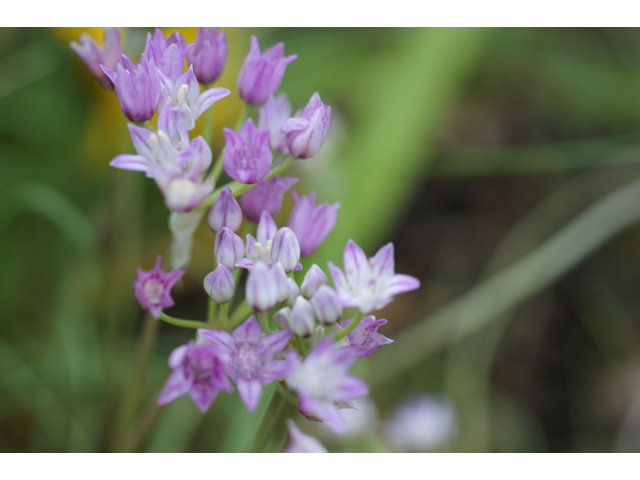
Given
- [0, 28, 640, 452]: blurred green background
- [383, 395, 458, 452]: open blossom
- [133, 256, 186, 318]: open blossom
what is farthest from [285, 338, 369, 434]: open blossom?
[383, 395, 458, 452]: open blossom

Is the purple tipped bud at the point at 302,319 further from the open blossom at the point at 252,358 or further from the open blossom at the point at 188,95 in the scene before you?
the open blossom at the point at 188,95

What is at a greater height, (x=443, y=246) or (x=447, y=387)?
(x=443, y=246)

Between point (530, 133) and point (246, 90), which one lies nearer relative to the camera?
point (246, 90)

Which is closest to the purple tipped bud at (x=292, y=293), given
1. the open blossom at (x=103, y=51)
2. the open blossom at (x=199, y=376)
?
the open blossom at (x=199, y=376)

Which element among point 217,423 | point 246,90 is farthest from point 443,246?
point 246,90

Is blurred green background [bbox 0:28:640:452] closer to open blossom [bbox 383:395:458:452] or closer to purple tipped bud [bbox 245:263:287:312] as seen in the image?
open blossom [bbox 383:395:458:452]

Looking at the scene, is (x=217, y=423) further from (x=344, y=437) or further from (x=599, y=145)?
(x=599, y=145)

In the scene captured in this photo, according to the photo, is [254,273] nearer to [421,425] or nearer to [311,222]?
[311,222]
